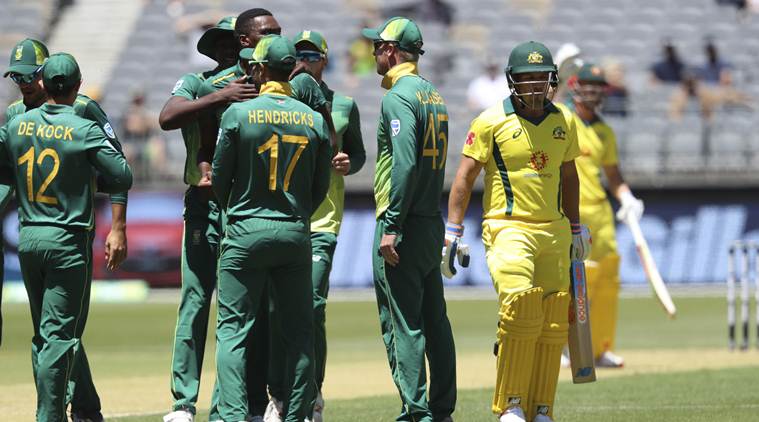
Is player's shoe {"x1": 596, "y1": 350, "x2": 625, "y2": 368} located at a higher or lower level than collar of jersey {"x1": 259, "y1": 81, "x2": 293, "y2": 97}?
lower

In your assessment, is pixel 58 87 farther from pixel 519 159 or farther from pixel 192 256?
pixel 519 159

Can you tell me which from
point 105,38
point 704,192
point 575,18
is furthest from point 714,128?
point 105,38

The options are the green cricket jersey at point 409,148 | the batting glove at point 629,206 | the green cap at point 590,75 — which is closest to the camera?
the green cricket jersey at point 409,148

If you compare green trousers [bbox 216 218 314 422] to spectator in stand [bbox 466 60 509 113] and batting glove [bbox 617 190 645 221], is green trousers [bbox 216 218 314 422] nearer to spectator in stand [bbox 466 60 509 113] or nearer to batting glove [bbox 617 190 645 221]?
batting glove [bbox 617 190 645 221]

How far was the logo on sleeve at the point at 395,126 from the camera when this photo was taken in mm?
8930

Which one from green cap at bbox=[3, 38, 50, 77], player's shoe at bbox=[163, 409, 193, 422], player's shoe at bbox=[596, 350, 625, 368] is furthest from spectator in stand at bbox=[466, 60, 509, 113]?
player's shoe at bbox=[163, 409, 193, 422]

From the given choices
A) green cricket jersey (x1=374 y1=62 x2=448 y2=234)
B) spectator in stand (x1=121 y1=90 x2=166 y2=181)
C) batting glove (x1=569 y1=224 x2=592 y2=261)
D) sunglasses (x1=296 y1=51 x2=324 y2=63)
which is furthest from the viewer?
spectator in stand (x1=121 y1=90 x2=166 y2=181)

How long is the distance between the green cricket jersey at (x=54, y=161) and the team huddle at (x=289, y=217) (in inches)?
0.4

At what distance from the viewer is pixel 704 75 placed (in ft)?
91.6

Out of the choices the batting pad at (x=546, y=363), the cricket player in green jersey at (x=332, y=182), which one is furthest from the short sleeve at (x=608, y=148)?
the batting pad at (x=546, y=363)

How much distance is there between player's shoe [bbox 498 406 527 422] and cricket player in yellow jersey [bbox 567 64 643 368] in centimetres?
523

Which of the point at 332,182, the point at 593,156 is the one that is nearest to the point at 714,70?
the point at 593,156

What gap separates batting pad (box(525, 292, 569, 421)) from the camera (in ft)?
29.9

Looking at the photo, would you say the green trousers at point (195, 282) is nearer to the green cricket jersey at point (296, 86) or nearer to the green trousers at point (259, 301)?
the green cricket jersey at point (296, 86)
